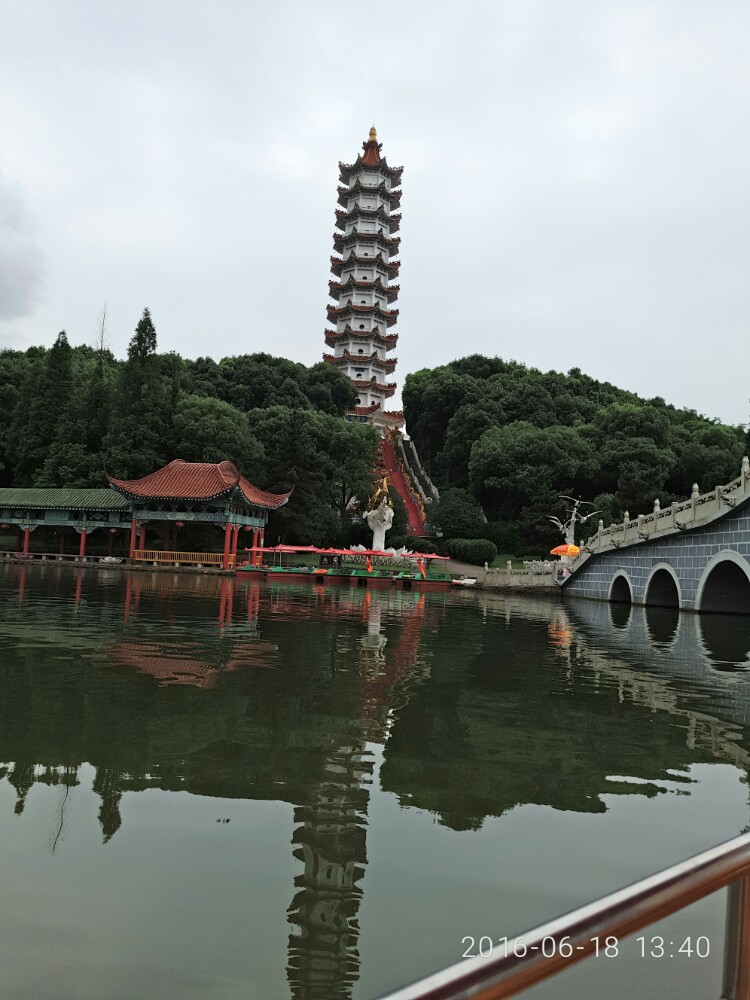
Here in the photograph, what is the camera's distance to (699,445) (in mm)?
50594

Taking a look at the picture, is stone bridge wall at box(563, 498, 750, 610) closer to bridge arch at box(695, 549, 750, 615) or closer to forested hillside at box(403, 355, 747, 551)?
bridge arch at box(695, 549, 750, 615)

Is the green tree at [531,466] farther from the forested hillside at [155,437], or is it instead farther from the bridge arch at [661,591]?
the bridge arch at [661,591]

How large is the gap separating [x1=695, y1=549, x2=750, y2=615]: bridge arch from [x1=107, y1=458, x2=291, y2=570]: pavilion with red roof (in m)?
22.3

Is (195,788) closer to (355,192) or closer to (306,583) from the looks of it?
(306,583)

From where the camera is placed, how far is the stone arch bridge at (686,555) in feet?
71.0

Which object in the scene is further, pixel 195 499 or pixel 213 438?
pixel 213 438

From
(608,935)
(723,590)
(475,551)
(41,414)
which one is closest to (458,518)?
(475,551)

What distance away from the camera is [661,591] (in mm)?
27938

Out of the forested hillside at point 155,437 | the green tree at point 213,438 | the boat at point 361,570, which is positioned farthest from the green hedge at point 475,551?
the green tree at point 213,438

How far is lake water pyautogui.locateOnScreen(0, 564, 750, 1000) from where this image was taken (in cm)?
295

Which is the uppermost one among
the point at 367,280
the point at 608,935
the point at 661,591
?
the point at 367,280

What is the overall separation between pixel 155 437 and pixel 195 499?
9.35 meters

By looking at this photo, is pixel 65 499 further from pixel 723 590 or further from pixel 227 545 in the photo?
pixel 723 590

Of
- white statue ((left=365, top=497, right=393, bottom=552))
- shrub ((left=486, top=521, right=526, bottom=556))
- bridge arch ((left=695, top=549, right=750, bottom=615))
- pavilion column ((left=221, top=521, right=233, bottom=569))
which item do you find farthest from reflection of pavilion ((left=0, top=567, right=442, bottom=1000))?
shrub ((left=486, top=521, right=526, bottom=556))
